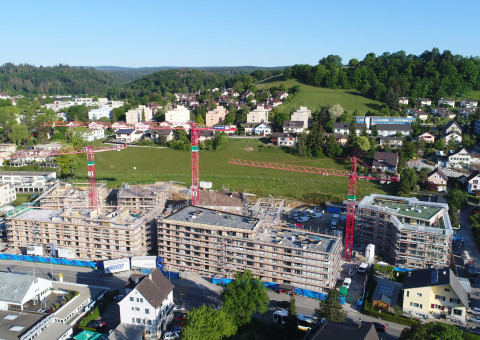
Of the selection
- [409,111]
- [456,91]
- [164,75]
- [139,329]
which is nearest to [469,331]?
[139,329]

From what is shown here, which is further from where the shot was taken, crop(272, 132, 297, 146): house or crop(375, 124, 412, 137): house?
crop(272, 132, 297, 146): house

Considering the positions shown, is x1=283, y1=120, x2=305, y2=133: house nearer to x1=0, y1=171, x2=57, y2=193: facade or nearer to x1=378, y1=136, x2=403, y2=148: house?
x1=378, y1=136, x2=403, y2=148: house

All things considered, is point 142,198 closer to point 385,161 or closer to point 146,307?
point 146,307

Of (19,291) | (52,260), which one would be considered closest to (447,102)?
(52,260)

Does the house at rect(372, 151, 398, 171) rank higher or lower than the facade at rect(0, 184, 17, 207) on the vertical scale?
higher

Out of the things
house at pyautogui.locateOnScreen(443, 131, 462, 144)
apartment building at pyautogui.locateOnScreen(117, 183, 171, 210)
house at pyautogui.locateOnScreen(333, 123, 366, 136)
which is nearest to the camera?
apartment building at pyautogui.locateOnScreen(117, 183, 171, 210)

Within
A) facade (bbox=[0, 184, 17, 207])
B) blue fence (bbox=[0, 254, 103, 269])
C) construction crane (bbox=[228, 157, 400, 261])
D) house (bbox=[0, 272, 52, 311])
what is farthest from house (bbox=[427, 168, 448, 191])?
facade (bbox=[0, 184, 17, 207])

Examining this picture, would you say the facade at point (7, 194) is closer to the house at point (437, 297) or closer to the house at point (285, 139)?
the house at point (285, 139)
